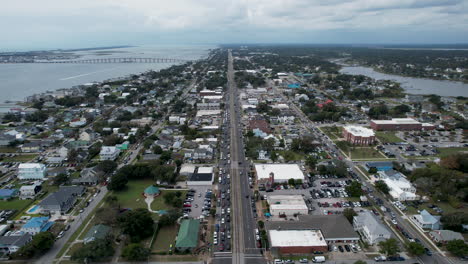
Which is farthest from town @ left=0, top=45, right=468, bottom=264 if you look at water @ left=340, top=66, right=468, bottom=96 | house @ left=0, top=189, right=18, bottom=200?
water @ left=340, top=66, right=468, bottom=96

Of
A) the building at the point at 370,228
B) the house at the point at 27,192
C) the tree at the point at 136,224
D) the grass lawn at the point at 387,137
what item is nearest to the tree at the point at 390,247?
the building at the point at 370,228

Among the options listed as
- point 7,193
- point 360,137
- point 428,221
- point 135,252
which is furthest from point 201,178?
point 360,137

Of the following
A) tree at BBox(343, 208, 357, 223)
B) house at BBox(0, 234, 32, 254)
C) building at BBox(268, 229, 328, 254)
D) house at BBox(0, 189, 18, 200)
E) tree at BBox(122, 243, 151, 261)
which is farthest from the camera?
house at BBox(0, 189, 18, 200)

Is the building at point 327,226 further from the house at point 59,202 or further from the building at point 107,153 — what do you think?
the building at point 107,153

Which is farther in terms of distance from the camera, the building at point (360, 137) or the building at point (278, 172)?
the building at point (360, 137)

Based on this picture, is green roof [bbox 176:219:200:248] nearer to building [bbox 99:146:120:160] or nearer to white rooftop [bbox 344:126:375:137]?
building [bbox 99:146:120:160]

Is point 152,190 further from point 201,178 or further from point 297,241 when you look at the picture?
point 297,241
